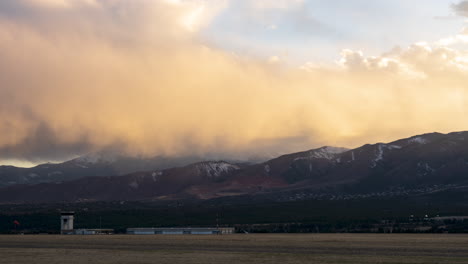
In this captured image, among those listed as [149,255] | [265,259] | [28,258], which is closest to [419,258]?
[265,259]

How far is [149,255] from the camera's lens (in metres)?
89.8

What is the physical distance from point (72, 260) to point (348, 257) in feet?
105

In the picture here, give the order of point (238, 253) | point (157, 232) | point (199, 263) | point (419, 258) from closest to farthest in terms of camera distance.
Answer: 1. point (199, 263)
2. point (419, 258)
3. point (238, 253)
4. point (157, 232)

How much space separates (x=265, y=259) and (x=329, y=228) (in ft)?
387

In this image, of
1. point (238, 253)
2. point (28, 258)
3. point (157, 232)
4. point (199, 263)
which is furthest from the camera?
point (157, 232)

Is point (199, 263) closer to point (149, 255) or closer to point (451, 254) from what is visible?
point (149, 255)

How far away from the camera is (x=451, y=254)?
3445 inches

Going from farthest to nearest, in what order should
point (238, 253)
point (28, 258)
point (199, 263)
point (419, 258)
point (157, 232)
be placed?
point (157, 232) < point (238, 253) < point (28, 258) < point (419, 258) < point (199, 263)

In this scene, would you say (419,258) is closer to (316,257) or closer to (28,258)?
(316,257)

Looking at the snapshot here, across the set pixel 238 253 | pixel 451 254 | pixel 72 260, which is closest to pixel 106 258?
pixel 72 260

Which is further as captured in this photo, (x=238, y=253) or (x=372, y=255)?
(x=238, y=253)

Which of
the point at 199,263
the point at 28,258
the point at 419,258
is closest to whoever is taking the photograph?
the point at 199,263

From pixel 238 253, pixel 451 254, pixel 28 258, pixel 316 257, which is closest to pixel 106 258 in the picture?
pixel 28 258

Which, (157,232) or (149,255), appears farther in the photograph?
(157,232)
